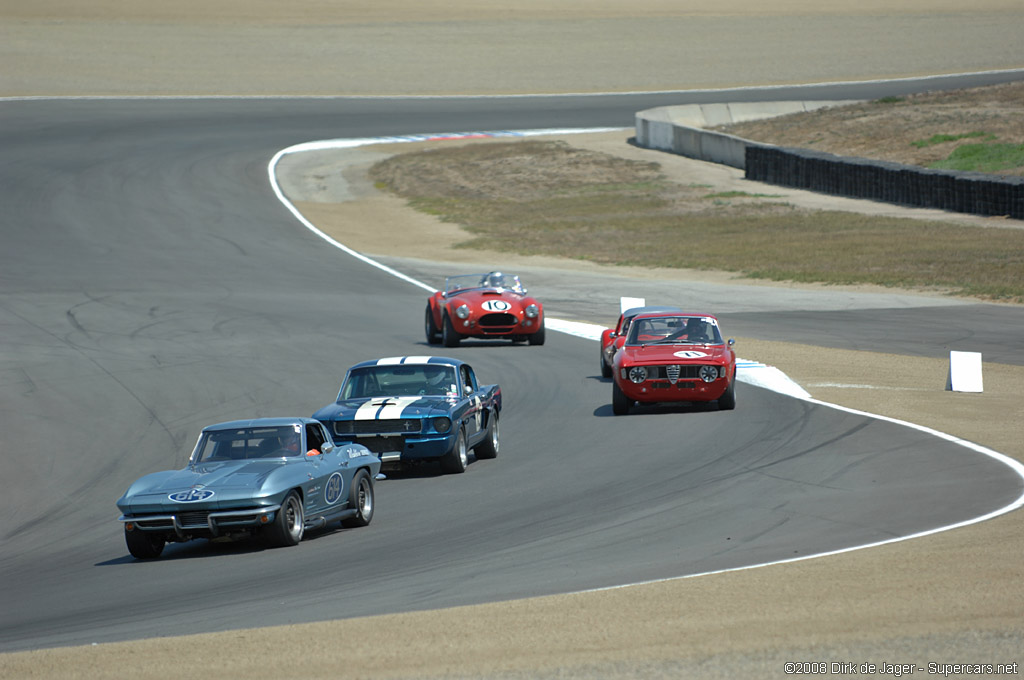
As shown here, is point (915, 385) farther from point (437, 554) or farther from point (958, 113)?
point (958, 113)

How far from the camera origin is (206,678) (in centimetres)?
676

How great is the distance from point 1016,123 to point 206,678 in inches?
1936

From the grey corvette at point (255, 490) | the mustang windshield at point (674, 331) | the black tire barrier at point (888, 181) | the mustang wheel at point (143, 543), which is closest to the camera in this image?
the grey corvette at point (255, 490)

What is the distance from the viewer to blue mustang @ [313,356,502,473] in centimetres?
1380

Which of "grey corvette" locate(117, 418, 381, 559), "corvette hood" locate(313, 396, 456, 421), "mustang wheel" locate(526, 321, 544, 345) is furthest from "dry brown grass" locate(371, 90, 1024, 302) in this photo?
"grey corvette" locate(117, 418, 381, 559)

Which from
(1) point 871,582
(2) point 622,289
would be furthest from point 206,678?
(2) point 622,289

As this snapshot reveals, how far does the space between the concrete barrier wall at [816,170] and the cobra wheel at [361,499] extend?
2903 cm

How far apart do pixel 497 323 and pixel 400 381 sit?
830cm

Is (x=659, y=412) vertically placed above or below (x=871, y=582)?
below

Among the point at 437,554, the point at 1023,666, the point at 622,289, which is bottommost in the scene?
the point at 622,289

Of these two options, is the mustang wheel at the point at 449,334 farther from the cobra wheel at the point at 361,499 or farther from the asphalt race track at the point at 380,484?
the cobra wheel at the point at 361,499

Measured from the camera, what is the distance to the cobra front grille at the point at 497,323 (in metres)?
23.2

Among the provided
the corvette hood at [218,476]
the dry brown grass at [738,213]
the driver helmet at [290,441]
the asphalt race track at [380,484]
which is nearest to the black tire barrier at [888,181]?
the dry brown grass at [738,213]

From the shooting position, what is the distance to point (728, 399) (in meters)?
17.0
